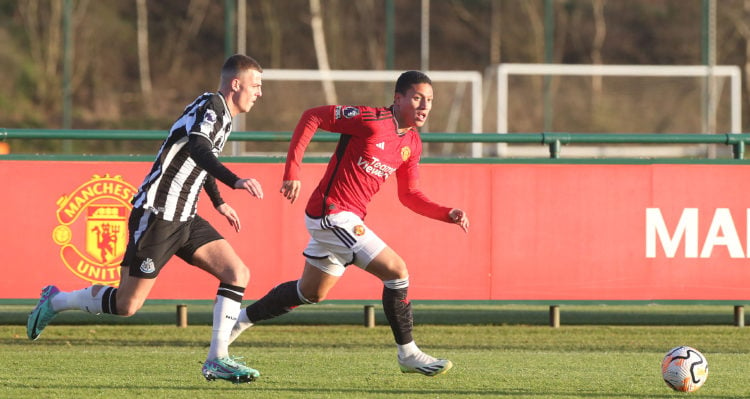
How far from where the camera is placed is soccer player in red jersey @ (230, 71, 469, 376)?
283 inches

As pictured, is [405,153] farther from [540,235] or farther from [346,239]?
[540,235]

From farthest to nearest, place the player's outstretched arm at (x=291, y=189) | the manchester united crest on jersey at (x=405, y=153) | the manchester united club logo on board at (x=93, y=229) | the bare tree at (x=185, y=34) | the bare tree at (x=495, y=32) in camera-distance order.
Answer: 1. the bare tree at (x=185, y=34)
2. the bare tree at (x=495, y=32)
3. the manchester united club logo on board at (x=93, y=229)
4. the manchester united crest on jersey at (x=405, y=153)
5. the player's outstretched arm at (x=291, y=189)

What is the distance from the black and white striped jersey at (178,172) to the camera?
6992 millimetres

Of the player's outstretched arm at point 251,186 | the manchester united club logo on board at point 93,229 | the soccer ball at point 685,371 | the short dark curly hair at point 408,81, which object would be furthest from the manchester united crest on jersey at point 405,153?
the manchester united club logo on board at point 93,229

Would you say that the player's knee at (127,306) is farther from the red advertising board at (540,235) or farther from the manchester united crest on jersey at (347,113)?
the red advertising board at (540,235)

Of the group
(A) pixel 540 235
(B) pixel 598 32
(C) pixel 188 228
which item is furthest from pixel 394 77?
(C) pixel 188 228

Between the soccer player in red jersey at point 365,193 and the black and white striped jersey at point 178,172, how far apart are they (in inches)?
19.1

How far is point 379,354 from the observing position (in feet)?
29.0

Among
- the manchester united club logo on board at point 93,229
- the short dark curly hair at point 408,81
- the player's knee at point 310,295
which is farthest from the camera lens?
the manchester united club logo on board at point 93,229

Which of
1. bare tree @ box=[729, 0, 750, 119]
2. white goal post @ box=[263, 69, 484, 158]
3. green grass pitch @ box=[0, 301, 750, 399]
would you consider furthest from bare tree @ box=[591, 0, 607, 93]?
green grass pitch @ box=[0, 301, 750, 399]

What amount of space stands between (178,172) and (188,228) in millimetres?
→ 358

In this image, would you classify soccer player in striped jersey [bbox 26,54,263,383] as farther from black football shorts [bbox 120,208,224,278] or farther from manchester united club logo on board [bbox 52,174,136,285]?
manchester united club logo on board [bbox 52,174,136,285]

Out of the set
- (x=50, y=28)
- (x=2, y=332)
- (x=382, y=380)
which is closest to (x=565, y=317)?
(x=382, y=380)

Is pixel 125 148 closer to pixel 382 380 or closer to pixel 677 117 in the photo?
pixel 677 117
